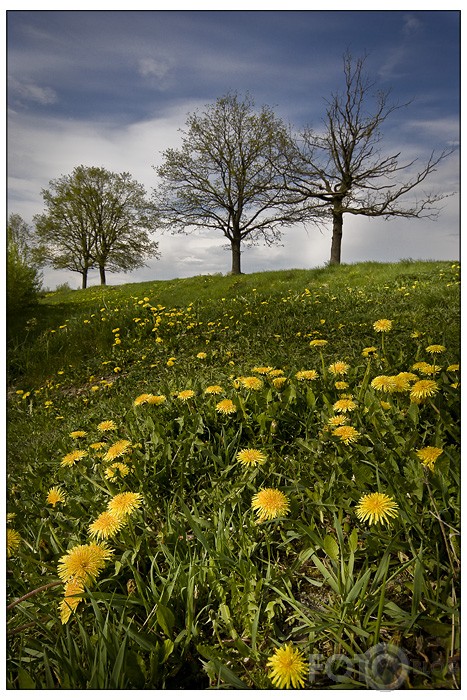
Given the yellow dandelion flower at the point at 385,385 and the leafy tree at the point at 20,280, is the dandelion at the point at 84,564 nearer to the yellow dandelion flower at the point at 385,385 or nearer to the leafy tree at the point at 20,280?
the yellow dandelion flower at the point at 385,385

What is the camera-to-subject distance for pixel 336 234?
550 inches

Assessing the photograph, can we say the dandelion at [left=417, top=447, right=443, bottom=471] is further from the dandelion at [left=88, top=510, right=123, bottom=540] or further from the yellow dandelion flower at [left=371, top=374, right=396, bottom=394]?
the dandelion at [left=88, top=510, right=123, bottom=540]

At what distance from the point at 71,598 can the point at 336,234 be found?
46.9ft

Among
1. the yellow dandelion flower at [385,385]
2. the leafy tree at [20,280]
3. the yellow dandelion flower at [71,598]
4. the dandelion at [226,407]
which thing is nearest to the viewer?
the yellow dandelion flower at [71,598]

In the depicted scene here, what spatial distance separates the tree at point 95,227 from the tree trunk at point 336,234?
A: 7.06 metres

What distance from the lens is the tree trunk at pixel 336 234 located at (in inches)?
529

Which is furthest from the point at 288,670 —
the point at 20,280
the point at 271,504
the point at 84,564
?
the point at 20,280

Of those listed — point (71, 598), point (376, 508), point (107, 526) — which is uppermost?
point (376, 508)

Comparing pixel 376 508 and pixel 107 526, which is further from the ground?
pixel 376 508

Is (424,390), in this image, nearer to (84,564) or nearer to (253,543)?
(253,543)

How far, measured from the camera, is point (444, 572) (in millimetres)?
1203

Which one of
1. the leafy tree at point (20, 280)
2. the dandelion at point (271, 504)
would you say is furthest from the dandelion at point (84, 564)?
the leafy tree at point (20, 280)

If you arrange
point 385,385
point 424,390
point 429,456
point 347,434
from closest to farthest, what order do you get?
point 429,456
point 347,434
point 424,390
point 385,385

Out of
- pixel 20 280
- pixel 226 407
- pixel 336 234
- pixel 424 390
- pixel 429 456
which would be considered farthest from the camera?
pixel 336 234
